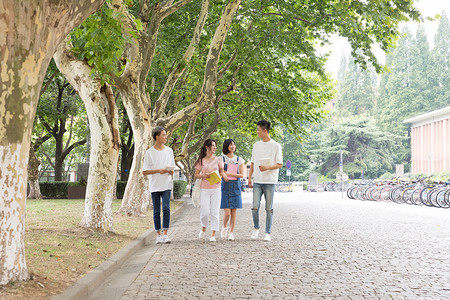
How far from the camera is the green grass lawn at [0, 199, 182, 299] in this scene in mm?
4797

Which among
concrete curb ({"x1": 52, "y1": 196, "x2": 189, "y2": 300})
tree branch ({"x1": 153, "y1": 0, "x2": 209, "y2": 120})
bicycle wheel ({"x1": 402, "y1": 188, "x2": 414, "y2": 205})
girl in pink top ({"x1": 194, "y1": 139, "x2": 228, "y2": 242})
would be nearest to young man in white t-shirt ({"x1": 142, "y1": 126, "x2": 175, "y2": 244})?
girl in pink top ({"x1": 194, "y1": 139, "x2": 228, "y2": 242})

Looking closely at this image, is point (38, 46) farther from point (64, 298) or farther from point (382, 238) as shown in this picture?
point (382, 238)

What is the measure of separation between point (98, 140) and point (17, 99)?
196 inches

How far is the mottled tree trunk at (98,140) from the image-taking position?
9508mm

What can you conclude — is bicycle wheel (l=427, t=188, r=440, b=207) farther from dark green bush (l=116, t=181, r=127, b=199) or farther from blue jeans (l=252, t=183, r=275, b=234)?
dark green bush (l=116, t=181, r=127, b=199)

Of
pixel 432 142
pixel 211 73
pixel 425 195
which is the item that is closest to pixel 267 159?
pixel 211 73

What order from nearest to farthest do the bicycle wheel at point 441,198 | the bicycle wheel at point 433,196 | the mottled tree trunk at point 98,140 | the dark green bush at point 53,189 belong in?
the mottled tree trunk at point 98,140, the bicycle wheel at point 441,198, the bicycle wheel at point 433,196, the dark green bush at point 53,189

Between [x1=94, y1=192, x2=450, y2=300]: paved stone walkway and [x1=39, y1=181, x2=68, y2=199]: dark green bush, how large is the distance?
20417mm

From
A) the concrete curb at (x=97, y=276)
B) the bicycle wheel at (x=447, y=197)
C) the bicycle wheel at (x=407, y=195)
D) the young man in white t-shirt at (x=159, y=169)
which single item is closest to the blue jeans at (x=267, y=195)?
the young man in white t-shirt at (x=159, y=169)

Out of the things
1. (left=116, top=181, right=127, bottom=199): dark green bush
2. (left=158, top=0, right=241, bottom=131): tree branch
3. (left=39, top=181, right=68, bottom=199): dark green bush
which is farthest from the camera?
(left=39, top=181, right=68, bottom=199): dark green bush

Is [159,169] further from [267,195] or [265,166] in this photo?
[267,195]

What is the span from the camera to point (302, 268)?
6.62m

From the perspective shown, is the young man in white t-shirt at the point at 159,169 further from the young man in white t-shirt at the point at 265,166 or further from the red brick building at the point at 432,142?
the red brick building at the point at 432,142

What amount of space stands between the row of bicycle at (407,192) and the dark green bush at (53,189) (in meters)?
16.0
